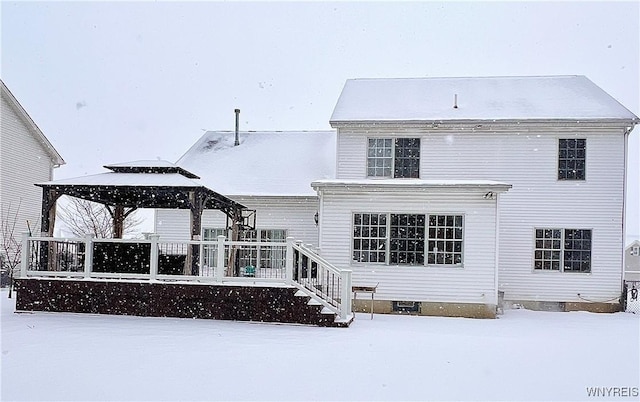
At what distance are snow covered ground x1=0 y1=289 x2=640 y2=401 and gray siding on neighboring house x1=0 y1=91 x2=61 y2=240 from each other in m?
12.0

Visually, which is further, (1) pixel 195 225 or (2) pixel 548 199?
(2) pixel 548 199

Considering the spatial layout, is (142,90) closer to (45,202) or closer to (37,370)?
(45,202)

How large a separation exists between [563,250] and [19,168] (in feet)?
66.2

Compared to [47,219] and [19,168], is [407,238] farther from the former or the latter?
[19,168]

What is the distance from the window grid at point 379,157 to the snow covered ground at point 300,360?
566cm

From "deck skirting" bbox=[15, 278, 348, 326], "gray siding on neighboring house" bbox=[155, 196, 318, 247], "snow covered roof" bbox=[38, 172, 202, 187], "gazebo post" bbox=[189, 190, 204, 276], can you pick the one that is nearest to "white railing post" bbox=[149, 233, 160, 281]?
"deck skirting" bbox=[15, 278, 348, 326]

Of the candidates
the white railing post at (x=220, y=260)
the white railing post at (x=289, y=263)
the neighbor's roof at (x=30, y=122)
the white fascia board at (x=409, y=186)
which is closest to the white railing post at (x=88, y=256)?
the white railing post at (x=220, y=260)

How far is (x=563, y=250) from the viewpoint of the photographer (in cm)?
1580

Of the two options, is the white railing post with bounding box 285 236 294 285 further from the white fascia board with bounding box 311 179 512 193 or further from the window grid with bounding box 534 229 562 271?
the window grid with bounding box 534 229 562 271

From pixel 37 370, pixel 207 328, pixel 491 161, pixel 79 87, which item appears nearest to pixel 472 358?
pixel 207 328

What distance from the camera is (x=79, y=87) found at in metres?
40.5

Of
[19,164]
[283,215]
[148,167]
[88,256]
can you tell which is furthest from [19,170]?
[88,256]

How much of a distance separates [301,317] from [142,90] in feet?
117

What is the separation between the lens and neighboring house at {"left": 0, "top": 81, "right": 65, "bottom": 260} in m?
22.0
